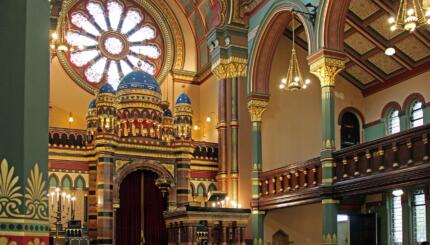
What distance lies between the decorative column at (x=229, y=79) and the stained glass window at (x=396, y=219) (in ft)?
17.3

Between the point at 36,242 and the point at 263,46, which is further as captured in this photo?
the point at 263,46

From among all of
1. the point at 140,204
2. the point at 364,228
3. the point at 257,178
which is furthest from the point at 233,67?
the point at 364,228

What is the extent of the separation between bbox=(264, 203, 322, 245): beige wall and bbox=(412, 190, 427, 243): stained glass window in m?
3.14

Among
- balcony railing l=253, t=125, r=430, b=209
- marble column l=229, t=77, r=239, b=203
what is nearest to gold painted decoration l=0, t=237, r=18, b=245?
balcony railing l=253, t=125, r=430, b=209

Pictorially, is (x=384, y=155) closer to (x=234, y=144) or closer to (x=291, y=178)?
(x=291, y=178)

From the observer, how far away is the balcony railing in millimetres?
13609

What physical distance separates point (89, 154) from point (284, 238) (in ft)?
22.9

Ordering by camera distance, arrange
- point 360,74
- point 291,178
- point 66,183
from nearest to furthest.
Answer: point 291,178 < point 66,183 < point 360,74

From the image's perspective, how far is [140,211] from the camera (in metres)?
18.8

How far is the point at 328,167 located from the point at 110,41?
1221 centimetres

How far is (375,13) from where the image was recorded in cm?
1956

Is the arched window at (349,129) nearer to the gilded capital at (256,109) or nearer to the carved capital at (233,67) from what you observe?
the gilded capital at (256,109)

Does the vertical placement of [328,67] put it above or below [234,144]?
above

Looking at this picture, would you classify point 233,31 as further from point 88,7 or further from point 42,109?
point 42,109
